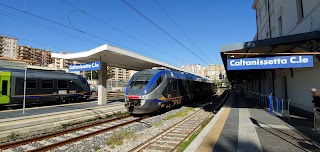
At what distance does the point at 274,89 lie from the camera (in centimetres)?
2055

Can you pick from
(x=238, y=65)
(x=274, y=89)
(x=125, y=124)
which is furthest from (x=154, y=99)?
(x=274, y=89)

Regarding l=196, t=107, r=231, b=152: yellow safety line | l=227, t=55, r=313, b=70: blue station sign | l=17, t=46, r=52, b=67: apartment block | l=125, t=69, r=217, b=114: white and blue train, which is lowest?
l=196, t=107, r=231, b=152: yellow safety line

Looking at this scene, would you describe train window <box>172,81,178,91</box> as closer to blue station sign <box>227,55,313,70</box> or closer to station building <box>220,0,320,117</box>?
station building <box>220,0,320,117</box>

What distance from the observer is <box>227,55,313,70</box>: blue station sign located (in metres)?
9.96

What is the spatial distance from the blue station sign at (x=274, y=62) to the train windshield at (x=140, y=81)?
200 inches

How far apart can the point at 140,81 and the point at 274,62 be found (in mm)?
7616

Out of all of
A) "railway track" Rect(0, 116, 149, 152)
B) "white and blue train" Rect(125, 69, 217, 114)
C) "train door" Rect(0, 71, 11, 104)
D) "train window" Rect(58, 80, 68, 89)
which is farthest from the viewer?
"train window" Rect(58, 80, 68, 89)

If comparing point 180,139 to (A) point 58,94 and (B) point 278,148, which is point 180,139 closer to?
(B) point 278,148

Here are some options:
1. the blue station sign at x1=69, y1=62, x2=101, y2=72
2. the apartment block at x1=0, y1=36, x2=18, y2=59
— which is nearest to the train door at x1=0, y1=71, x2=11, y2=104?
the blue station sign at x1=69, y1=62, x2=101, y2=72

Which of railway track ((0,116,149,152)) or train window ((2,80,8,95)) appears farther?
train window ((2,80,8,95))

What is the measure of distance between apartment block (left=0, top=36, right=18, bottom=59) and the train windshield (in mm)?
123107

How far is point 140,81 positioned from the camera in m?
14.5

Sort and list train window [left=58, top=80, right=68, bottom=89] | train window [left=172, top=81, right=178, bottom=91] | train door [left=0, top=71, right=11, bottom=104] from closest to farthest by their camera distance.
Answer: train door [left=0, top=71, right=11, bottom=104]
train window [left=172, top=81, right=178, bottom=91]
train window [left=58, top=80, right=68, bottom=89]

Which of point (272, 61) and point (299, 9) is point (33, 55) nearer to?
point (299, 9)
